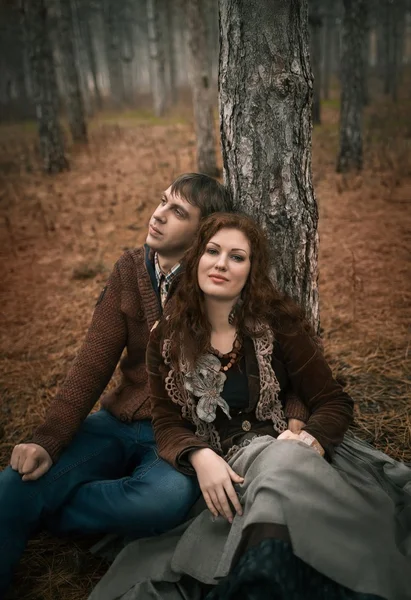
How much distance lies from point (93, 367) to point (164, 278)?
588 mm

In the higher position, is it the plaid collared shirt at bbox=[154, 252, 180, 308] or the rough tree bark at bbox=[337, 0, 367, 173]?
the rough tree bark at bbox=[337, 0, 367, 173]

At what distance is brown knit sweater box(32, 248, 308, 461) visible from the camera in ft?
8.40

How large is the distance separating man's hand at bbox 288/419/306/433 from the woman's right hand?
389 millimetres

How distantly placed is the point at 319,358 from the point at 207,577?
1.00 meters

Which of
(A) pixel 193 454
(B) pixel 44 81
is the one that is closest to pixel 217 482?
(A) pixel 193 454

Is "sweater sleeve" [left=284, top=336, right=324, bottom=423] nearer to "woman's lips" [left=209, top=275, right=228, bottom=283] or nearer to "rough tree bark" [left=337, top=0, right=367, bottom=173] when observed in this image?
"woman's lips" [left=209, top=275, right=228, bottom=283]

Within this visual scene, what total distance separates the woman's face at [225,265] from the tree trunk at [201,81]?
20.7 ft

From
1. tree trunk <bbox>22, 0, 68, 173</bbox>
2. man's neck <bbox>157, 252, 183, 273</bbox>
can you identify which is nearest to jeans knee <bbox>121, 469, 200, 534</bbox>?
man's neck <bbox>157, 252, 183, 273</bbox>

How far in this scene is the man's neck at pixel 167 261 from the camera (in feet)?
8.39

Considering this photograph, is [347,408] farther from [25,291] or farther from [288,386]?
[25,291]

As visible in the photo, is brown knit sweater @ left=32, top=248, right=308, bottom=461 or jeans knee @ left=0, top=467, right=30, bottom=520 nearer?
jeans knee @ left=0, top=467, right=30, bottom=520

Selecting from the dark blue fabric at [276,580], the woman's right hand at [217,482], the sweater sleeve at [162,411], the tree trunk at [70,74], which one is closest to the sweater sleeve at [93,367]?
the sweater sleeve at [162,411]

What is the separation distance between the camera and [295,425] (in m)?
2.29

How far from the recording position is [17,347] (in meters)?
4.34
